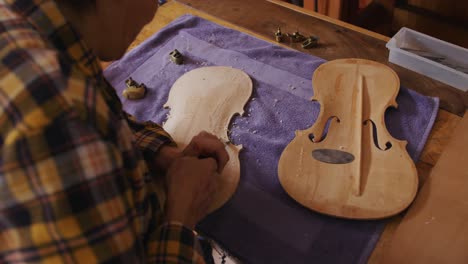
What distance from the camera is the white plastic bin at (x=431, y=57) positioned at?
0.95m

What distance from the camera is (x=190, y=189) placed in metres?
0.70

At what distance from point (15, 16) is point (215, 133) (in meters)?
0.54

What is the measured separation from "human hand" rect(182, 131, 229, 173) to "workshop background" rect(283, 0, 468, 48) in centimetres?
110

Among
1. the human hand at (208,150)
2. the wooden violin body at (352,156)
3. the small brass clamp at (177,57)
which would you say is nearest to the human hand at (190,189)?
the human hand at (208,150)

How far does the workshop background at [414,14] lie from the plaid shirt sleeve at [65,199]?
1444 millimetres

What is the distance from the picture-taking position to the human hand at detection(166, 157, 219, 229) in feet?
2.19

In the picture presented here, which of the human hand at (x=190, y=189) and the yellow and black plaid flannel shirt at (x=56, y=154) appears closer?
the yellow and black plaid flannel shirt at (x=56, y=154)

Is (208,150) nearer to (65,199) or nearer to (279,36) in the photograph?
(65,199)

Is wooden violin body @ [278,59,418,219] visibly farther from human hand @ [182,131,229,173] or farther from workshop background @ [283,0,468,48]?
workshop background @ [283,0,468,48]

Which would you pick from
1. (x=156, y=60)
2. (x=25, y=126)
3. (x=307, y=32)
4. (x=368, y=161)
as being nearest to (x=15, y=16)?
(x=25, y=126)

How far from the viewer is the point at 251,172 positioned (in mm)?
832

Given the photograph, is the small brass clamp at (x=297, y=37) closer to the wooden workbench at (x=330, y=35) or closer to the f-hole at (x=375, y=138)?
the wooden workbench at (x=330, y=35)

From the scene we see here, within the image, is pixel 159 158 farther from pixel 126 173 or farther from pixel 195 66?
pixel 195 66

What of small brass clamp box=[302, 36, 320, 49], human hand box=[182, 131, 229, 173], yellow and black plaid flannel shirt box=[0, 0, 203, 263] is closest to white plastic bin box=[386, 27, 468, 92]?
small brass clamp box=[302, 36, 320, 49]
